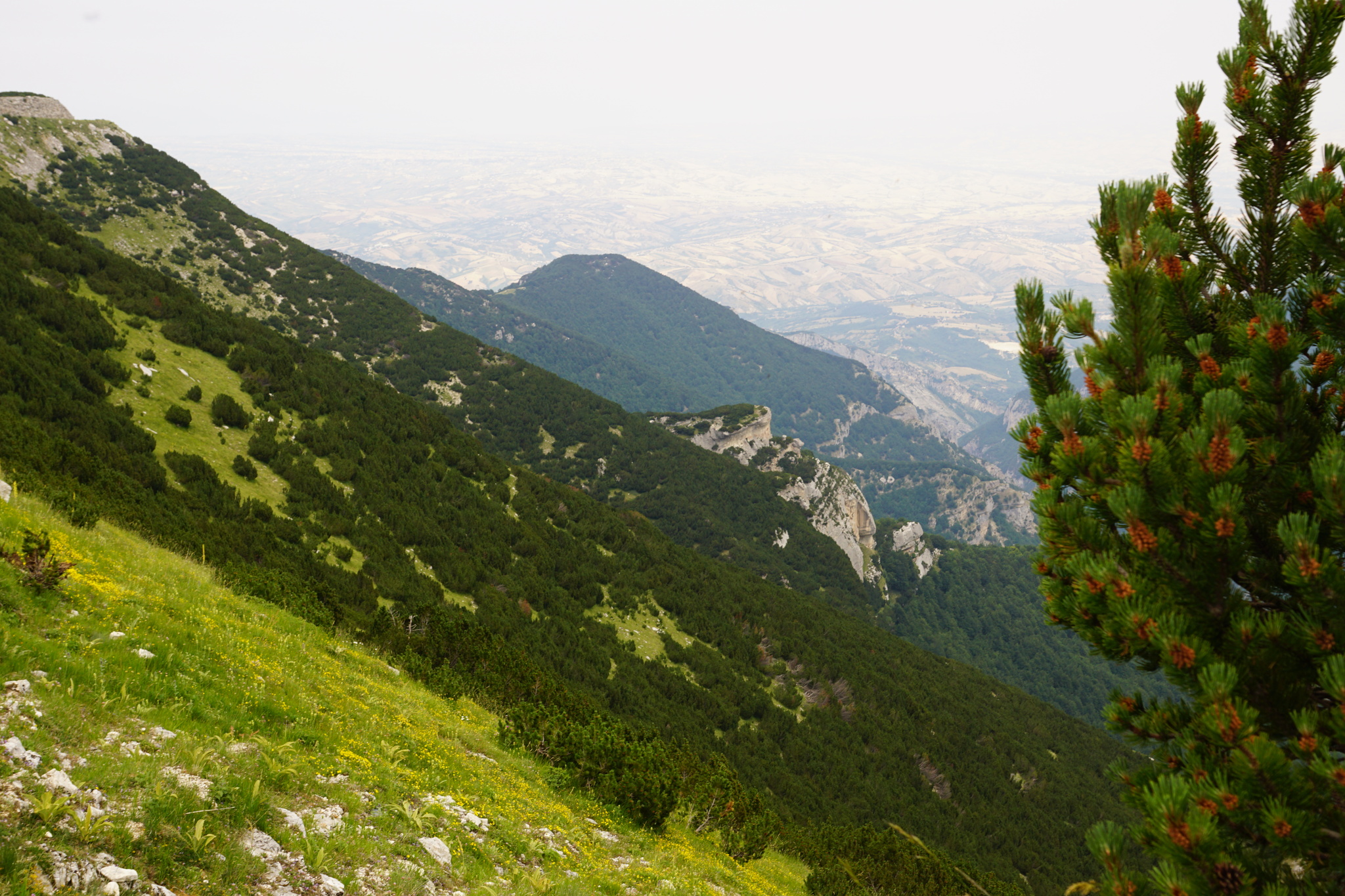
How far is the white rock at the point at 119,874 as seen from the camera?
13.4 ft

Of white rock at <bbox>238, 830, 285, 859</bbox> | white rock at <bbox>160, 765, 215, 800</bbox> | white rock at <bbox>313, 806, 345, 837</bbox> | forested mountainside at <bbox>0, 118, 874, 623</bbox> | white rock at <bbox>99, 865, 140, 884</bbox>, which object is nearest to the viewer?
white rock at <bbox>99, 865, 140, 884</bbox>

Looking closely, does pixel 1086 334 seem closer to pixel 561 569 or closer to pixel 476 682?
pixel 476 682

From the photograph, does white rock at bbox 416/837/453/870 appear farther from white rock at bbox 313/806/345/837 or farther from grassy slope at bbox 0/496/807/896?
white rock at bbox 313/806/345/837

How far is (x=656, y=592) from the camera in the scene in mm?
39500

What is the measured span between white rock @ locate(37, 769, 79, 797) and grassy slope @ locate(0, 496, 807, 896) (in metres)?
0.08

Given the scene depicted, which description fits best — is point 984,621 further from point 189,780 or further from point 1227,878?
point 189,780

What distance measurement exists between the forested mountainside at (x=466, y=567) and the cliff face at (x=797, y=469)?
2201 inches

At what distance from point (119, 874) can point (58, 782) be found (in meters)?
1.21

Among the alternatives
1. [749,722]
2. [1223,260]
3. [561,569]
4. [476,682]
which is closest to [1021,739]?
[749,722]

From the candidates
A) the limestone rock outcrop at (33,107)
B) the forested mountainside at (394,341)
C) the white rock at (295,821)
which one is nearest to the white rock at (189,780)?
the white rock at (295,821)

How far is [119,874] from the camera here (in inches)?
161

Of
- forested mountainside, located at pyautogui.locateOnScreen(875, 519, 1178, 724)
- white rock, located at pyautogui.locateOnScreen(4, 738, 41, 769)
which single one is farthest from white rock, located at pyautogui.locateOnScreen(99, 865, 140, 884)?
forested mountainside, located at pyautogui.locateOnScreen(875, 519, 1178, 724)

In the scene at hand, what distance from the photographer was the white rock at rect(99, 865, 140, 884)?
4.09 meters

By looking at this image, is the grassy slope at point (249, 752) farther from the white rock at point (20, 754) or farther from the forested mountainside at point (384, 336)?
the forested mountainside at point (384, 336)
